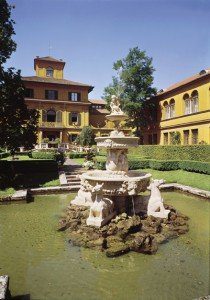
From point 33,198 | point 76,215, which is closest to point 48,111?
point 33,198

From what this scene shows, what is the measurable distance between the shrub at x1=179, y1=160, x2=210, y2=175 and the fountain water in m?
9.39

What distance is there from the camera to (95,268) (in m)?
7.04

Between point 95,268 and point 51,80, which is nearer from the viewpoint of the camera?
point 95,268

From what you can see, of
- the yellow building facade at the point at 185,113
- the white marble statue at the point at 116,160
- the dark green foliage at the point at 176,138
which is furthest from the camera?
the dark green foliage at the point at 176,138

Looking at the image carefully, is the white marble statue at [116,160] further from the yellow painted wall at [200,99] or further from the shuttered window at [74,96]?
the shuttered window at [74,96]

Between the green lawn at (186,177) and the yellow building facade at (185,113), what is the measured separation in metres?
8.30

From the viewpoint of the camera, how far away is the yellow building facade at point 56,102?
4538 cm

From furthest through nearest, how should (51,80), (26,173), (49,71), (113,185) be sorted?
(49,71), (51,80), (26,173), (113,185)

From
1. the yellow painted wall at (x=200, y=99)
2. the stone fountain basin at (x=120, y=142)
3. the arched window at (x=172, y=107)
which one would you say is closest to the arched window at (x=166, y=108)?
the yellow painted wall at (x=200, y=99)

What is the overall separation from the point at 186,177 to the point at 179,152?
6275 mm

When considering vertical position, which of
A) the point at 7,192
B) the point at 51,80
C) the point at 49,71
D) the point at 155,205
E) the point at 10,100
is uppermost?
the point at 49,71

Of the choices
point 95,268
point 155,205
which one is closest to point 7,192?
point 155,205

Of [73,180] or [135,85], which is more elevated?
[135,85]

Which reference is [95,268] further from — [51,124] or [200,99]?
[51,124]
